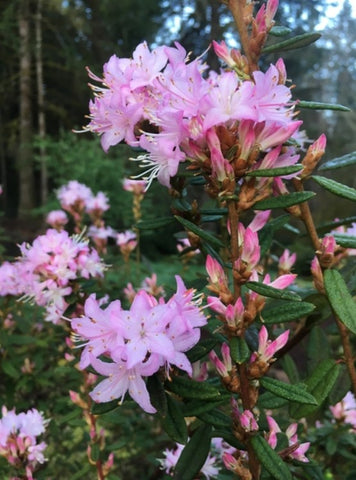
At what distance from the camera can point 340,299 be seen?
94 centimetres

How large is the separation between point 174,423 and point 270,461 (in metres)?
0.17

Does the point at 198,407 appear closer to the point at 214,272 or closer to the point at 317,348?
the point at 214,272

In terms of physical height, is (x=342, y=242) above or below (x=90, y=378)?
above

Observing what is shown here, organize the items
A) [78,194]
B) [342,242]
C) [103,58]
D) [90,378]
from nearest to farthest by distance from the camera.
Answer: [342,242]
[90,378]
[78,194]
[103,58]

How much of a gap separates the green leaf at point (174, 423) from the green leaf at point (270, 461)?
12cm

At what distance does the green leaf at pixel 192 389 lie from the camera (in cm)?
86

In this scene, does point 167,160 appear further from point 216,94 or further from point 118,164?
point 118,164

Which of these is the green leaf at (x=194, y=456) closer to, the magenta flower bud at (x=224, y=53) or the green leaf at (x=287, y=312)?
the green leaf at (x=287, y=312)

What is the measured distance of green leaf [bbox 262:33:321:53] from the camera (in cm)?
106

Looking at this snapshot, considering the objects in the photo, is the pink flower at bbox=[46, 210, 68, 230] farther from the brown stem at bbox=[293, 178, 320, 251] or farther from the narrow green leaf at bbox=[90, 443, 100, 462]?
the brown stem at bbox=[293, 178, 320, 251]

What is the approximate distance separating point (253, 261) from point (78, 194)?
6.68 feet

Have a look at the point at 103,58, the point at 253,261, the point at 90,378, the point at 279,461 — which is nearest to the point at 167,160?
the point at 253,261

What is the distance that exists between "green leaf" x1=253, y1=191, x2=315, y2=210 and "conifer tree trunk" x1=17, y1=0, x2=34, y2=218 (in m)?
9.99

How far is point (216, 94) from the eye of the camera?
82 centimetres
